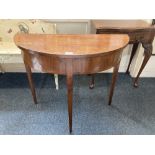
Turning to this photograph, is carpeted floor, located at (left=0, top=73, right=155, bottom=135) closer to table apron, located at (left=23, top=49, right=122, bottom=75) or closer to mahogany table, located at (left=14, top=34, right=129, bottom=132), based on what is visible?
mahogany table, located at (left=14, top=34, right=129, bottom=132)

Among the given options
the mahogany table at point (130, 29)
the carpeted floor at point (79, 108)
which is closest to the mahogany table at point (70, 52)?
the mahogany table at point (130, 29)

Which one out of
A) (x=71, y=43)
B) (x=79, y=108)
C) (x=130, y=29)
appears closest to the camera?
(x=71, y=43)

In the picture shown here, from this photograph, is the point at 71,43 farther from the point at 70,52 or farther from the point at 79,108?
the point at 79,108

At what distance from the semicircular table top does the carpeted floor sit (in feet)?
2.36

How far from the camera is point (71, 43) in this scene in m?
1.08

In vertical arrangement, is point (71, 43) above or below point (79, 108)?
above

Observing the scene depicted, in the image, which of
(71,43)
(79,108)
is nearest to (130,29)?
(71,43)

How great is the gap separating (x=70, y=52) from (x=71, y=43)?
128 mm

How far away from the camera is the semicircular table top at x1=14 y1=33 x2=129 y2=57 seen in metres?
0.99

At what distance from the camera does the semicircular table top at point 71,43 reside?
3.24ft

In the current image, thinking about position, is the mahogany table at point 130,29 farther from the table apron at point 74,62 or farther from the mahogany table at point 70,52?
the table apron at point 74,62
